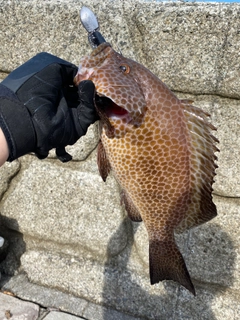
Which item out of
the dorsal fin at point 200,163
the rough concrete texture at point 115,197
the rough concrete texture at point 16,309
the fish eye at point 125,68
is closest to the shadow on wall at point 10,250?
the rough concrete texture at point 115,197

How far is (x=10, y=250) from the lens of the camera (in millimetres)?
3068

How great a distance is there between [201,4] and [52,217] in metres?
1.73

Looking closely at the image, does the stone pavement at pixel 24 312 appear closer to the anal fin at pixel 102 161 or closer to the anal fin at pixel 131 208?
the anal fin at pixel 131 208

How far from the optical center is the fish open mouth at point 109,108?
1619 mm

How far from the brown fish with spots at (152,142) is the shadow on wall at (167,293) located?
0.78m

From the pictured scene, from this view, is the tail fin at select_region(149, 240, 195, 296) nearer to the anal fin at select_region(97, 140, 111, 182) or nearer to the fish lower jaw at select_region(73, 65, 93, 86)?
the anal fin at select_region(97, 140, 111, 182)

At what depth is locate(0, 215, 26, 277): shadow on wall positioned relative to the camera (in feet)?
9.89

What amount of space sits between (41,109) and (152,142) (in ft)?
1.60

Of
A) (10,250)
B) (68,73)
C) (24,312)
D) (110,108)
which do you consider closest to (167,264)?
(110,108)

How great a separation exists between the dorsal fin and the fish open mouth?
0.27 meters

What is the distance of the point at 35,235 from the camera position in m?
2.91

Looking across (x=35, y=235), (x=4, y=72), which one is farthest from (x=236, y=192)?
(x=4, y=72)

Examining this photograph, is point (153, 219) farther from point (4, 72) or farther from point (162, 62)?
point (4, 72)

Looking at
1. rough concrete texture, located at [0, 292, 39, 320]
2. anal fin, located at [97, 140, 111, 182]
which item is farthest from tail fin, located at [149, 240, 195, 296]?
rough concrete texture, located at [0, 292, 39, 320]
